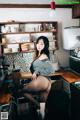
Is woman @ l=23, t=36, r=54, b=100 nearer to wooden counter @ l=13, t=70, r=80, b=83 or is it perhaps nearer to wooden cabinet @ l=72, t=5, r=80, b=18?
wooden counter @ l=13, t=70, r=80, b=83

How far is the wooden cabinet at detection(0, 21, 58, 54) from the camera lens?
181 inches

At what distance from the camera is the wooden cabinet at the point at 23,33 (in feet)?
15.1

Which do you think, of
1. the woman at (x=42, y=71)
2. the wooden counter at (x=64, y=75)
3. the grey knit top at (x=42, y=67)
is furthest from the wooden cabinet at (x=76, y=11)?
the grey knit top at (x=42, y=67)

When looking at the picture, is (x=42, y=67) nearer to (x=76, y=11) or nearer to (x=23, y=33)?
(x=23, y=33)

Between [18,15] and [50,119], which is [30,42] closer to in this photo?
[18,15]

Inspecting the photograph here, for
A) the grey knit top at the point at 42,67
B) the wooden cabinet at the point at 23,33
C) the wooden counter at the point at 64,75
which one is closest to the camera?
the grey knit top at the point at 42,67

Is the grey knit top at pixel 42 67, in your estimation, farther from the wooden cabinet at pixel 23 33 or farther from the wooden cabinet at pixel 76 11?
the wooden cabinet at pixel 76 11

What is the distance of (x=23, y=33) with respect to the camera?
15.5ft

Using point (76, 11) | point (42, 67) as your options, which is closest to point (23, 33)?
point (76, 11)

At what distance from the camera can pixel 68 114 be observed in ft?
11.1

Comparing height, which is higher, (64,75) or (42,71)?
(42,71)

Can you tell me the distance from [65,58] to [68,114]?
2030 millimetres

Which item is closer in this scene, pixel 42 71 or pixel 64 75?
pixel 42 71

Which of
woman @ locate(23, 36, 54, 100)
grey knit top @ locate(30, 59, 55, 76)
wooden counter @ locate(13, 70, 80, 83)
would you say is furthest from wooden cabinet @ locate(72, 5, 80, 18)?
grey knit top @ locate(30, 59, 55, 76)
